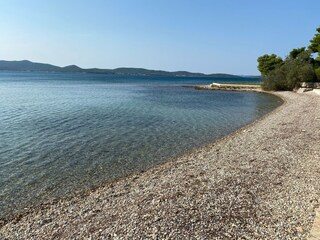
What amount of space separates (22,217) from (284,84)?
67093 millimetres

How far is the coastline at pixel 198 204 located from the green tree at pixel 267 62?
79249mm

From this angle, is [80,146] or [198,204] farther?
[80,146]

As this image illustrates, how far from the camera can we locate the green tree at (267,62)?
88375 mm

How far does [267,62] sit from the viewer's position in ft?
297

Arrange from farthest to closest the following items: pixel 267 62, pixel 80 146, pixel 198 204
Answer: pixel 267 62 → pixel 80 146 → pixel 198 204

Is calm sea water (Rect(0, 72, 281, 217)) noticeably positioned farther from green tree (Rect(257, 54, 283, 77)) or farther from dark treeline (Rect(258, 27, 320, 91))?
green tree (Rect(257, 54, 283, 77))

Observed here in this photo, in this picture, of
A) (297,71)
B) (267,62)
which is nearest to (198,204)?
(297,71)

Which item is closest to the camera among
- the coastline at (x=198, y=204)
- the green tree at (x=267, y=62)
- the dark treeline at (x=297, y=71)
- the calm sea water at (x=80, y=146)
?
the coastline at (x=198, y=204)

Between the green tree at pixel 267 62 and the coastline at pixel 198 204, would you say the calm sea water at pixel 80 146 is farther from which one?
the green tree at pixel 267 62

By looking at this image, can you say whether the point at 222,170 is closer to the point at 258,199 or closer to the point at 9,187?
the point at 258,199

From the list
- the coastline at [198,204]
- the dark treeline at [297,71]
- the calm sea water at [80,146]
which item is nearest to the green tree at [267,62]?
the dark treeline at [297,71]

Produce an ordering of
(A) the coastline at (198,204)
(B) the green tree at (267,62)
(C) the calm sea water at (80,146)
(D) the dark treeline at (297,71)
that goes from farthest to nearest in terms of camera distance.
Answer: (B) the green tree at (267,62), (D) the dark treeline at (297,71), (C) the calm sea water at (80,146), (A) the coastline at (198,204)

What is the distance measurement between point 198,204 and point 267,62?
8899cm

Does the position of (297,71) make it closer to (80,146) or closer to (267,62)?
(267,62)
